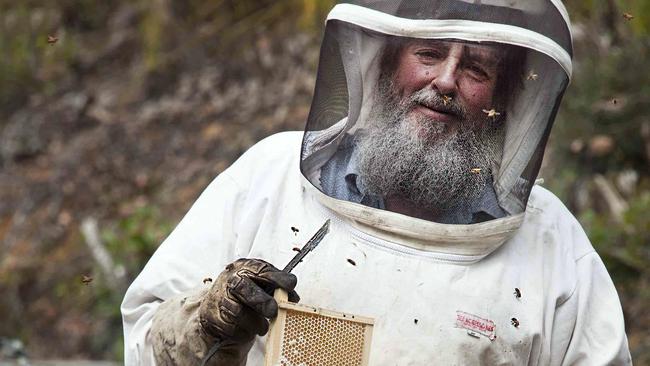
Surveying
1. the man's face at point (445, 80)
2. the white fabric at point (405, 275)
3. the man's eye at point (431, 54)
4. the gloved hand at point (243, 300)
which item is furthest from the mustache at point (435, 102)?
the gloved hand at point (243, 300)

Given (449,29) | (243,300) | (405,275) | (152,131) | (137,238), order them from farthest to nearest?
(152,131) → (137,238) → (449,29) → (405,275) → (243,300)

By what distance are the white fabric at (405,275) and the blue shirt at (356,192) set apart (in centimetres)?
7

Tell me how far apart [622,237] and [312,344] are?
405 cm

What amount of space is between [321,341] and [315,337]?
0.06 feet

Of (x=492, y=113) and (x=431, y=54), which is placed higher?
(x=431, y=54)

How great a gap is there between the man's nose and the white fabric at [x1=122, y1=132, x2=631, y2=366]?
40 cm

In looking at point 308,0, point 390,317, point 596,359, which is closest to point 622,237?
point 308,0

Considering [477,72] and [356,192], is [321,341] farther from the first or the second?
[477,72]

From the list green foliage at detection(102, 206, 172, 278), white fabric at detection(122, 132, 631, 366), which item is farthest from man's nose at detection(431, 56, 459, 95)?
green foliage at detection(102, 206, 172, 278)

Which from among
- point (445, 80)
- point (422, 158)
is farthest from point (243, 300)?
point (445, 80)

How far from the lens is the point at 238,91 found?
965cm

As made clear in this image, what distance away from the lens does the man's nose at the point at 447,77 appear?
11.1 ft

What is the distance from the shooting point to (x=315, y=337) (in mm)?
2918

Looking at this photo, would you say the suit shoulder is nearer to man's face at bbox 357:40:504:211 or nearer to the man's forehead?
Answer: man's face at bbox 357:40:504:211
